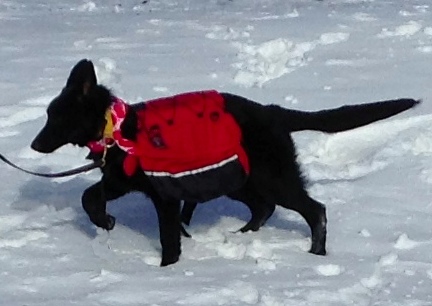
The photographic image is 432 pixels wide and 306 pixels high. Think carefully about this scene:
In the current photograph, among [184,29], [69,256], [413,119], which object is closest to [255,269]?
[69,256]

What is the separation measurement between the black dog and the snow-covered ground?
142mm

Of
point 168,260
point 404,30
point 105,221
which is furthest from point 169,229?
point 404,30

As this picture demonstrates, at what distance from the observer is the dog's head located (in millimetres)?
4281

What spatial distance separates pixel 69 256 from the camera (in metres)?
4.45

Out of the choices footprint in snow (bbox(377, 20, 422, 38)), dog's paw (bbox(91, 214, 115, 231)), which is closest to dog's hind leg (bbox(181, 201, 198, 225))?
dog's paw (bbox(91, 214, 115, 231))

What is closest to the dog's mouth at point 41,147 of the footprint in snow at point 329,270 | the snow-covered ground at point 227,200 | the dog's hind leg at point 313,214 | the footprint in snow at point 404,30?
the snow-covered ground at point 227,200

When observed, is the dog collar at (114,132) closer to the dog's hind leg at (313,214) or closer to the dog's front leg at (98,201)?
the dog's front leg at (98,201)

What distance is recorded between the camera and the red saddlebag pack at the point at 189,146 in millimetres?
4297

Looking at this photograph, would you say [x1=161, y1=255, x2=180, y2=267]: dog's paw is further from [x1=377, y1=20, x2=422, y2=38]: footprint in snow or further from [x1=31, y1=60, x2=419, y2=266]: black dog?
[x1=377, y1=20, x2=422, y2=38]: footprint in snow

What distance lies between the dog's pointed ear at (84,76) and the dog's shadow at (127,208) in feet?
2.65

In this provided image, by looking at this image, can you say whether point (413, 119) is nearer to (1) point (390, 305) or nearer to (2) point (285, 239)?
(2) point (285, 239)

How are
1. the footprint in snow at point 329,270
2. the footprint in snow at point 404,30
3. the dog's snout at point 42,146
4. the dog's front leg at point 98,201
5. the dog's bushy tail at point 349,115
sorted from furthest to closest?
the footprint in snow at point 404,30 < the dog's bushy tail at point 349,115 < the dog's front leg at point 98,201 < the dog's snout at point 42,146 < the footprint in snow at point 329,270

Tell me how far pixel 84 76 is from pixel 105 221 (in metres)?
0.72

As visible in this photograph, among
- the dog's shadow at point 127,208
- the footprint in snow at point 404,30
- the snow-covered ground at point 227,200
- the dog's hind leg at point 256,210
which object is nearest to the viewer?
the snow-covered ground at point 227,200
